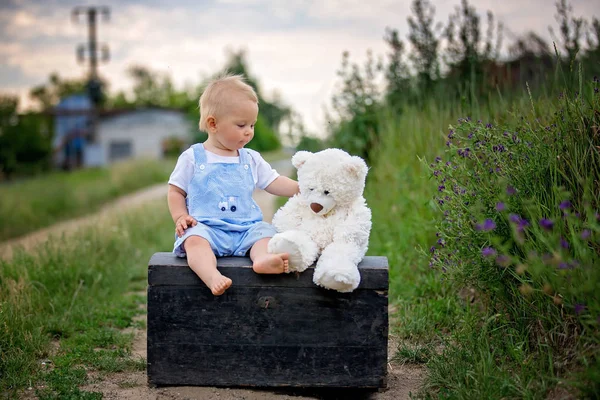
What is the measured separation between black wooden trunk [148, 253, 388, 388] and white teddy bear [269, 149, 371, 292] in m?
0.11

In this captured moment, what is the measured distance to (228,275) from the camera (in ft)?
10.3

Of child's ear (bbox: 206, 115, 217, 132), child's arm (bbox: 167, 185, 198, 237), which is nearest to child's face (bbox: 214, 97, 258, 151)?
child's ear (bbox: 206, 115, 217, 132)

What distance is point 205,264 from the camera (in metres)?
3.07

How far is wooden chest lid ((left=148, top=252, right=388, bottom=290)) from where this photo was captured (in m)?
3.10

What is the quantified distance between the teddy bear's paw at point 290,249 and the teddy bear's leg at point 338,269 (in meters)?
0.10

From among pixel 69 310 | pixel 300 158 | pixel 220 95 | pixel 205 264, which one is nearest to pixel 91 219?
pixel 69 310

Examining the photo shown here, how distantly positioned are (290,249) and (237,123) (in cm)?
83

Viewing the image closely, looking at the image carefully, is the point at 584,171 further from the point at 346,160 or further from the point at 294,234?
the point at 294,234

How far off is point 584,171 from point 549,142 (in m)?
0.28

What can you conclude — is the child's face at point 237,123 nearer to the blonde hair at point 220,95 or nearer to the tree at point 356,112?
the blonde hair at point 220,95

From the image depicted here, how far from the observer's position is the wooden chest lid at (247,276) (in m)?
3.10

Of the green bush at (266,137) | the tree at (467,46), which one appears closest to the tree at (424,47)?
the tree at (467,46)

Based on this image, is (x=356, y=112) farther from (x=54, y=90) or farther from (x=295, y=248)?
(x=54, y=90)

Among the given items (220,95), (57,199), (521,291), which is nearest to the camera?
(521,291)
